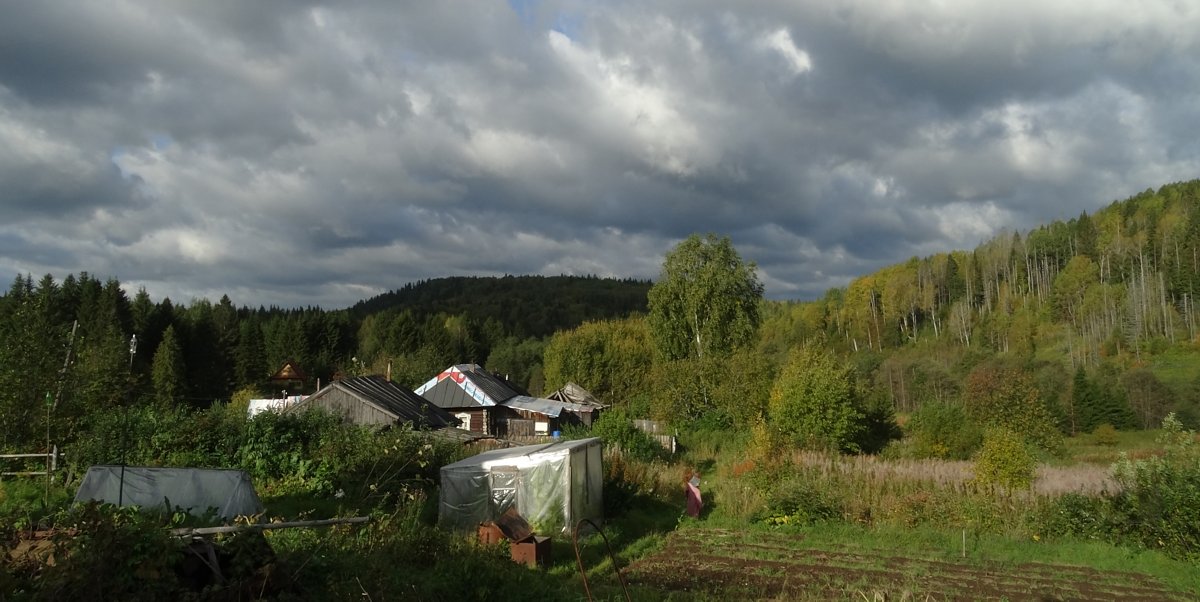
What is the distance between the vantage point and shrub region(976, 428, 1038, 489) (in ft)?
53.7

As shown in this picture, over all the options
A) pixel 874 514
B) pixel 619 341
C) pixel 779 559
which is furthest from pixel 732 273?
pixel 779 559

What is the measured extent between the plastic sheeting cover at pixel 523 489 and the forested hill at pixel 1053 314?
43.9 meters

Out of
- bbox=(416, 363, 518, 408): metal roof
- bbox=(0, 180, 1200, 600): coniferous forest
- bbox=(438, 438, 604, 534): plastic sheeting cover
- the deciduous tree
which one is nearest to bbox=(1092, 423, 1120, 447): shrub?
bbox=(0, 180, 1200, 600): coniferous forest

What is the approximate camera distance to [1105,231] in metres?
102

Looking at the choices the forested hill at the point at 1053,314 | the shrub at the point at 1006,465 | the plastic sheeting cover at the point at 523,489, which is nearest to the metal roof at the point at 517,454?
the plastic sheeting cover at the point at 523,489

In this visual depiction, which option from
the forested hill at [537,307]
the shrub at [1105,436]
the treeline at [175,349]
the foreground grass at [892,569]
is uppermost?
the forested hill at [537,307]

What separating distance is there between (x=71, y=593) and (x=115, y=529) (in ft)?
1.88

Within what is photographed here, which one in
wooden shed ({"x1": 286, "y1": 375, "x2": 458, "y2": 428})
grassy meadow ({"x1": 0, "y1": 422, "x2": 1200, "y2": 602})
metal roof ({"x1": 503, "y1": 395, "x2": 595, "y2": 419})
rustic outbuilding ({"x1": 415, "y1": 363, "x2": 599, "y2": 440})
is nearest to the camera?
grassy meadow ({"x1": 0, "y1": 422, "x2": 1200, "y2": 602})

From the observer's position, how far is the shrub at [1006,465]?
1638 cm

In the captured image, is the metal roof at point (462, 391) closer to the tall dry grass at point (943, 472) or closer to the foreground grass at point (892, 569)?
the tall dry grass at point (943, 472)

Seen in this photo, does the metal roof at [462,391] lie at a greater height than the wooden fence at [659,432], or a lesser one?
greater

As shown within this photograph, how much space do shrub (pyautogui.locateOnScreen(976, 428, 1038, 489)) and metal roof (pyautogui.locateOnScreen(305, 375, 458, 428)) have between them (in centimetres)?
1798

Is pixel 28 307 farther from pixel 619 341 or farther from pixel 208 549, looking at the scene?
pixel 619 341

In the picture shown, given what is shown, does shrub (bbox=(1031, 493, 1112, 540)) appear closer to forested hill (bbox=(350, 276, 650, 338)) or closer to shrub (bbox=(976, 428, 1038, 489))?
shrub (bbox=(976, 428, 1038, 489))
